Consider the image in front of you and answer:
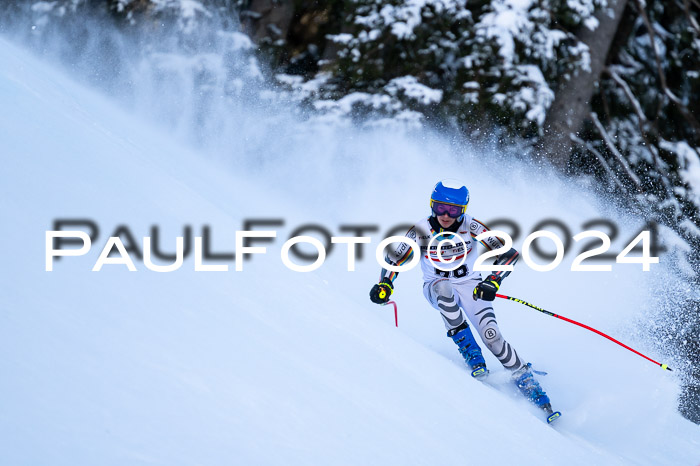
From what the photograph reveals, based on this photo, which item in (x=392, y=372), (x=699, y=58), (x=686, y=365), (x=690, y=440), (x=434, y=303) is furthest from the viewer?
(x=699, y=58)

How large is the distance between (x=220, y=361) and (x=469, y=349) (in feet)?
9.62

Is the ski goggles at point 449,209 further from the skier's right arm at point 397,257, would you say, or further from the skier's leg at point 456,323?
the skier's leg at point 456,323

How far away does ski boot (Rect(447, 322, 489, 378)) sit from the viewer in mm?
5176

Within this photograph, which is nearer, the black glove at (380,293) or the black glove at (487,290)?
the black glove at (487,290)

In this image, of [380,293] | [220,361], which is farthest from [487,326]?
[220,361]

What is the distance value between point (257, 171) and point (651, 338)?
639 centimetres

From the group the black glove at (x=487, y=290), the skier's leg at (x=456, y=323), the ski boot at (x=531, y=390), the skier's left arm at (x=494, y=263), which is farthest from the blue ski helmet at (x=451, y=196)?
the ski boot at (x=531, y=390)

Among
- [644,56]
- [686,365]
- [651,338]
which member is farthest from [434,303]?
[644,56]

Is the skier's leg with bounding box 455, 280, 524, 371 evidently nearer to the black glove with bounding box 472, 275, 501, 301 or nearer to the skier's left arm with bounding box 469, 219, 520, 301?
the skier's left arm with bounding box 469, 219, 520, 301

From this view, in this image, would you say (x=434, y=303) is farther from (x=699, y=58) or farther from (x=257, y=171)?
(x=699, y=58)

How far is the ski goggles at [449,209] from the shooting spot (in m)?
4.83

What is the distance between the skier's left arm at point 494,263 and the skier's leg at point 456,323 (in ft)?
0.98

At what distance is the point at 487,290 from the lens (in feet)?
15.5

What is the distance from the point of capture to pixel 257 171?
33.7 feet
